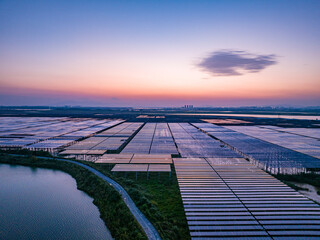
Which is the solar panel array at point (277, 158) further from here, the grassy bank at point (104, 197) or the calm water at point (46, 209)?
the calm water at point (46, 209)

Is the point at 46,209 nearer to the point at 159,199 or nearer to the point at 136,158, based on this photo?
the point at 159,199

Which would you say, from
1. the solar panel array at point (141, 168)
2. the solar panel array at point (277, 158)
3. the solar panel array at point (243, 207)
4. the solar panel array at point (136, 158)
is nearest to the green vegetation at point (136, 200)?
the solar panel array at point (141, 168)

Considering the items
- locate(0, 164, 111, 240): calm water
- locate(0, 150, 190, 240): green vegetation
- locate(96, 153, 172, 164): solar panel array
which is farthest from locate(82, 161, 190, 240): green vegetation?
locate(0, 164, 111, 240): calm water

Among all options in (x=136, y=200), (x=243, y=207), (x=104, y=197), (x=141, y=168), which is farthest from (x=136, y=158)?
(x=243, y=207)

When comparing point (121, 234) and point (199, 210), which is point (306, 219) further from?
point (121, 234)

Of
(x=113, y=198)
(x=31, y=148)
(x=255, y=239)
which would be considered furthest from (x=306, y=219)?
(x=31, y=148)

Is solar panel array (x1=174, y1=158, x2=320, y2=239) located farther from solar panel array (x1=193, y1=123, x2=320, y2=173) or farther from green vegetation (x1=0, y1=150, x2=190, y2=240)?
solar panel array (x1=193, y1=123, x2=320, y2=173)
